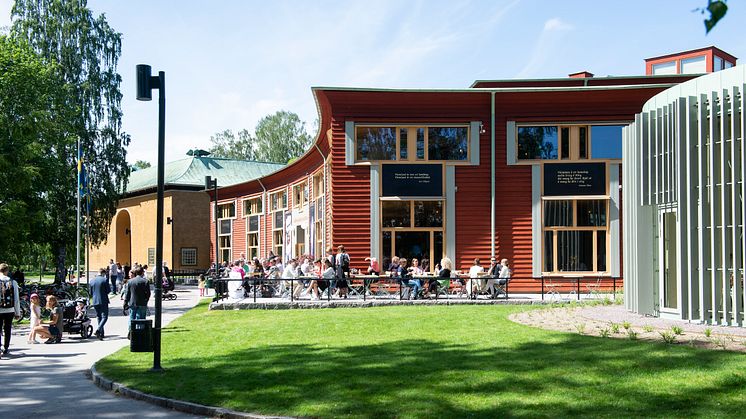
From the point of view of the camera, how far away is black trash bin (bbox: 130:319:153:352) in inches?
475

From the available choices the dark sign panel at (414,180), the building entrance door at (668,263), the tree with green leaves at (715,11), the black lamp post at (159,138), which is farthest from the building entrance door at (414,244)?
the tree with green leaves at (715,11)

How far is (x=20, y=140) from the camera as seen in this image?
2722 cm

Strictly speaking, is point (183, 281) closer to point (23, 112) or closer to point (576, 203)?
point (23, 112)

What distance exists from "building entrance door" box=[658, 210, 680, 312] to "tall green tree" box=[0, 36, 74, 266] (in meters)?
19.4

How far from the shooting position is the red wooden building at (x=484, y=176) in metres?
27.4

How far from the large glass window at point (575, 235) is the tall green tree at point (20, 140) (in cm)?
1778

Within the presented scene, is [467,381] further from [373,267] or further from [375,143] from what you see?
[375,143]

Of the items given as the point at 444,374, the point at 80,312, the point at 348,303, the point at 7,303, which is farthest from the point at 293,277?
the point at 444,374

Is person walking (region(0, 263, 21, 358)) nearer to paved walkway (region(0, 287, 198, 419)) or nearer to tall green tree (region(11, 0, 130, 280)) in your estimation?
paved walkway (region(0, 287, 198, 419))

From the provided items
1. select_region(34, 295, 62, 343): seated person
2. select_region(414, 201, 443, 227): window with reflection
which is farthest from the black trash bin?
select_region(414, 201, 443, 227): window with reflection

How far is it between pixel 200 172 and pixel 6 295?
49.2 meters

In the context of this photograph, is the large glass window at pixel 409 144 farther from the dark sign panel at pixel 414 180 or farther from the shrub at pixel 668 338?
the shrub at pixel 668 338

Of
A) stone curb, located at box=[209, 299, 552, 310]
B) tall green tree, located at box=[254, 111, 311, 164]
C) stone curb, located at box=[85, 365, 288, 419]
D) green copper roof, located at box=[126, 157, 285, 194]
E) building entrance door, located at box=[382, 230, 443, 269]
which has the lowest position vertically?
stone curb, located at box=[85, 365, 288, 419]

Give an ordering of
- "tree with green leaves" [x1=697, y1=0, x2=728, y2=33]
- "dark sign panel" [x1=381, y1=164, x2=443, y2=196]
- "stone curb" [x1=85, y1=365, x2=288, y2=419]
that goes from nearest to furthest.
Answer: "tree with green leaves" [x1=697, y1=0, x2=728, y2=33], "stone curb" [x1=85, y1=365, x2=288, y2=419], "dark sign panel" [x1=381, y1=164, x2=443, y2=196]
